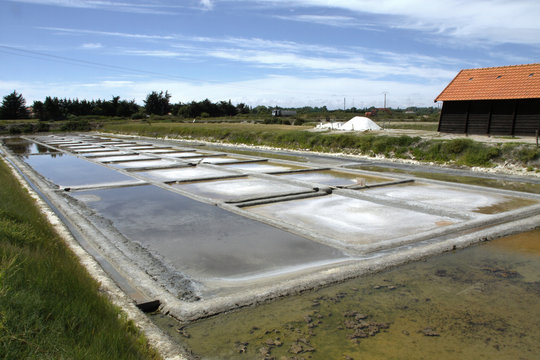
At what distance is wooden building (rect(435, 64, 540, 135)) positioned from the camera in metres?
16.8

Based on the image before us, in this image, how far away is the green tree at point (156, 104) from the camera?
65250 millimetres

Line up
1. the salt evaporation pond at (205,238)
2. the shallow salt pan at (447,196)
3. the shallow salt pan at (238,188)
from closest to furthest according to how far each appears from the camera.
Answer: the salt evaporation pond at (205,238)
the shallow salt pan at (447,196)
the shallow salt pan at (238,188)

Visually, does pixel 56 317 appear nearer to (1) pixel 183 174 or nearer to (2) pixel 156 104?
(1) pixel 183 174

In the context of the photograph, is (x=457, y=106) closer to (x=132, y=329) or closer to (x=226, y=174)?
(x=226, y=174)

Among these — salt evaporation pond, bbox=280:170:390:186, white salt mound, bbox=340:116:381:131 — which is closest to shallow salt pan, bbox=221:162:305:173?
salt evaporation pond, bbox=280:170:390:186

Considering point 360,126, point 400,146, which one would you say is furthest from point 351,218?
point 360,126

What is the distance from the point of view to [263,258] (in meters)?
5.49

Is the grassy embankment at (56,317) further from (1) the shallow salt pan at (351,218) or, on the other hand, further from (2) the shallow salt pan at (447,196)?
(2) the shallow salt pan at (447,196)

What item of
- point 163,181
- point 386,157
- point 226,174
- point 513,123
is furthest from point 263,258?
point 513,123

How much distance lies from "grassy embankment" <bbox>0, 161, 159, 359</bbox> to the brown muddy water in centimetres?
60

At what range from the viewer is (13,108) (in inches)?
2249

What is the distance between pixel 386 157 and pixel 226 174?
8.29 m

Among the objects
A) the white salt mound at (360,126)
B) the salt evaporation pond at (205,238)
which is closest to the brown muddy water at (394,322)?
the salt evaporation pond at (205,238)

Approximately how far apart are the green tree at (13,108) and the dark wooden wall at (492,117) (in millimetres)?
57106
